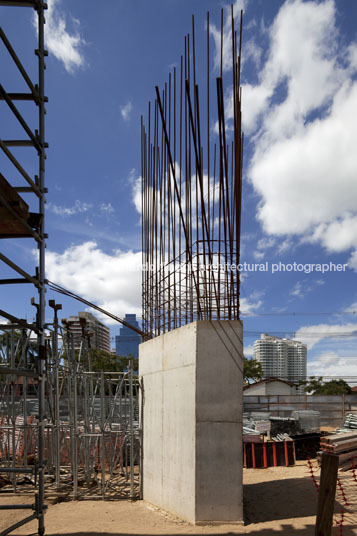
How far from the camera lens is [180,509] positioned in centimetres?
921

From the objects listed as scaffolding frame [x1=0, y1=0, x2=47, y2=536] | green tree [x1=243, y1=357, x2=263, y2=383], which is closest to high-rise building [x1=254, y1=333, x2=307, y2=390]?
green tree [x1=243, y1=357, x2=263, y2=383]

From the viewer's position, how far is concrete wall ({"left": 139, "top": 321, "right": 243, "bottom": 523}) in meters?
8.79

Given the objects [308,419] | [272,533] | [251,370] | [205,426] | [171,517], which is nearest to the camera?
[272,533]

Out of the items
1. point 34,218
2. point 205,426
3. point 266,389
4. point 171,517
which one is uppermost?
point 34,218

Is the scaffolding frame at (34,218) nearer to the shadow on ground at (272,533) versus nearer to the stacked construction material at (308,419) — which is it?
the shadow on ground at (272,533)

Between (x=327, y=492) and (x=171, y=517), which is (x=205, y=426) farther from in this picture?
(x=327, y=492)

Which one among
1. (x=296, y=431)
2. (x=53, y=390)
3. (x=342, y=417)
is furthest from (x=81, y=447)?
(x=342, y=417)

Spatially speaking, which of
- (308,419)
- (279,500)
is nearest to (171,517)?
(279,500)

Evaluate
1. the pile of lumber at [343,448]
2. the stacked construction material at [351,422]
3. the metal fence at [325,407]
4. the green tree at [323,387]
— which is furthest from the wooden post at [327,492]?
the green tree at [323,387]

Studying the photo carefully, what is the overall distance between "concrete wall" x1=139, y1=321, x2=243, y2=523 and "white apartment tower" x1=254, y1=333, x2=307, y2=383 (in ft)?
394

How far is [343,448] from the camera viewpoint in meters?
13.5

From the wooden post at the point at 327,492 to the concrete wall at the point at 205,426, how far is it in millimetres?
4732

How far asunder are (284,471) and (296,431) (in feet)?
18.4

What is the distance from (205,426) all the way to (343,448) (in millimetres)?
6660
